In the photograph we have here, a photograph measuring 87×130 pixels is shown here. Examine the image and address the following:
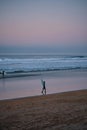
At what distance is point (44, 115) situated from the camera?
9.18ft

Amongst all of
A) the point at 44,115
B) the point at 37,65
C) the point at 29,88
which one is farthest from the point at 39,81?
the point at 37,65

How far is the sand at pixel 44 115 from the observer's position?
2369 mm

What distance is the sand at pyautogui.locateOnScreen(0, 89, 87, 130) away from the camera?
2369 millimetres

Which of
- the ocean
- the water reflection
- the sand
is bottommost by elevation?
the water reflection

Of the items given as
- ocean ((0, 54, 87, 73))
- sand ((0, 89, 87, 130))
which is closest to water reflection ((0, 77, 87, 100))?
sand ((0, 89, 87, 130))

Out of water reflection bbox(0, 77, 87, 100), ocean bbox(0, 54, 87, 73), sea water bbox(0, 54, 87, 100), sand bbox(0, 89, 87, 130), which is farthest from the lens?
ocean bbox(0, 54, 87, 73)

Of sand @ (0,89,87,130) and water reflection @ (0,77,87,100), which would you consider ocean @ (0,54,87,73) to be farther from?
sand @ (0,89,87,130)

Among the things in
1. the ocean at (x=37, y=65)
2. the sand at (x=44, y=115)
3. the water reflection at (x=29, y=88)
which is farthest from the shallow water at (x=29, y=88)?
the ocean at (x=37, y=65)

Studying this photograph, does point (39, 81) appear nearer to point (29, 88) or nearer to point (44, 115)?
point (29, 88)

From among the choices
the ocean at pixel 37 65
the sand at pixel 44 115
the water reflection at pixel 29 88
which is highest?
the ocean at pixel 37 65

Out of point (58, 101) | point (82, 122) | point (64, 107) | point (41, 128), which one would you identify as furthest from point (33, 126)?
point (58, 101)

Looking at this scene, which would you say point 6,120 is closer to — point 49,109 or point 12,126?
point 12,126

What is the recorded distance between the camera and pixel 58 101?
3709 mm

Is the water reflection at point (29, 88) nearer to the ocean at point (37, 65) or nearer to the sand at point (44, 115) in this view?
the sand at point (44, 115)
